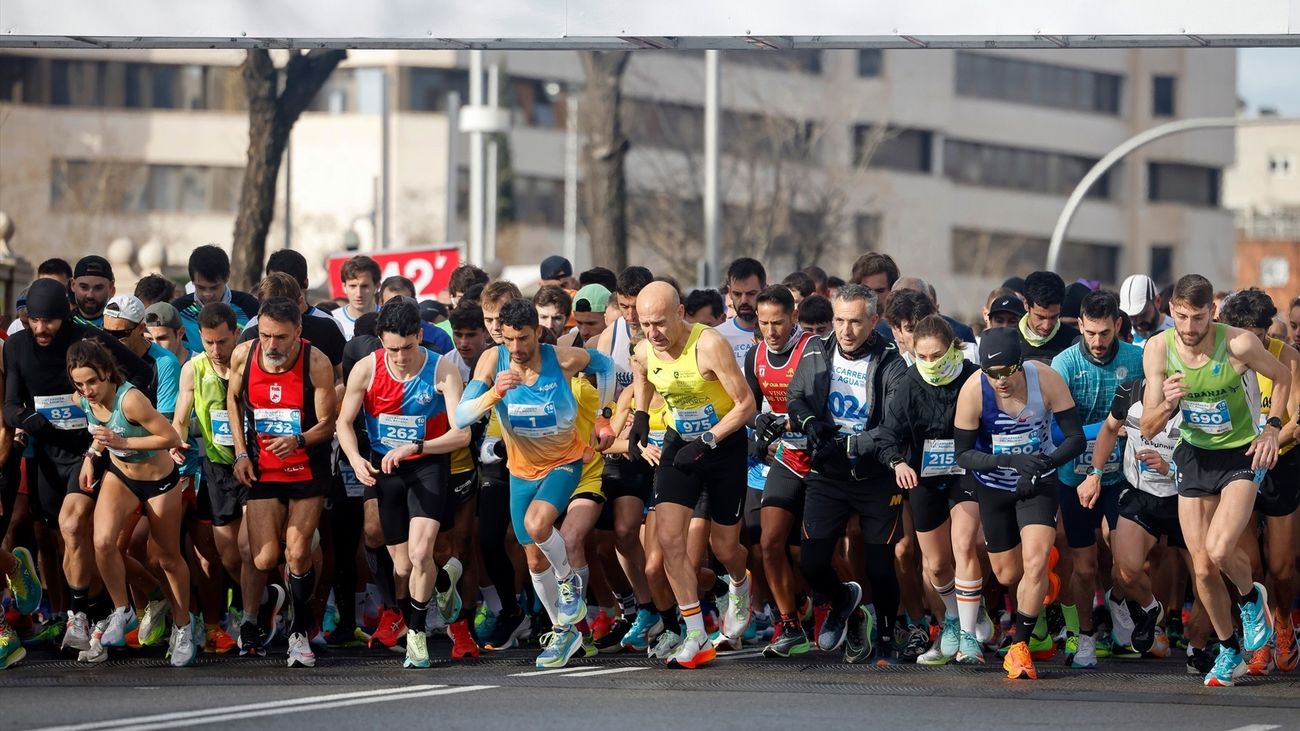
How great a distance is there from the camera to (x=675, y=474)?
1181 cm

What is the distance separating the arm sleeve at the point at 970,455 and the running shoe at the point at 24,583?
5315 mm

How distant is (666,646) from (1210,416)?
10.5 feet

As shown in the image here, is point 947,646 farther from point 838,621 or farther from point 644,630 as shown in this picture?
point 644,630

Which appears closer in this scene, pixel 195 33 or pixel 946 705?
pixel 946 705

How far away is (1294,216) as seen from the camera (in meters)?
91.4

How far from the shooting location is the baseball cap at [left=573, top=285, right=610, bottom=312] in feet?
44.1

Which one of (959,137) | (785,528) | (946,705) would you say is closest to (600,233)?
(785,528)

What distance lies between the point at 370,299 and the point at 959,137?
60.0 metres

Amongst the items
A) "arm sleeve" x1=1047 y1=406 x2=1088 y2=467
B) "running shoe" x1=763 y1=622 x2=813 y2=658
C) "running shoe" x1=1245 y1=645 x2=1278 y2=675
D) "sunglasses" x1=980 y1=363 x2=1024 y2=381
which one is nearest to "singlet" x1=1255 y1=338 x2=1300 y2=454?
"arm sleeve" x1=1047 y1=406 x2=1088 y2=467

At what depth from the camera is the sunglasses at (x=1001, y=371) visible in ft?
36.6

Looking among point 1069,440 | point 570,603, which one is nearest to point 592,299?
point 570,603

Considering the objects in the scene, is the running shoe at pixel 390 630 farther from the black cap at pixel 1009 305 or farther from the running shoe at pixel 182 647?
the black cap at pixel 1009 305

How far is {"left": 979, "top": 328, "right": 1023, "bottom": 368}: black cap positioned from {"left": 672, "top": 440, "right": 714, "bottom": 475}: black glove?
5.19 feet

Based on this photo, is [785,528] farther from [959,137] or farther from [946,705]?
[959,137]
